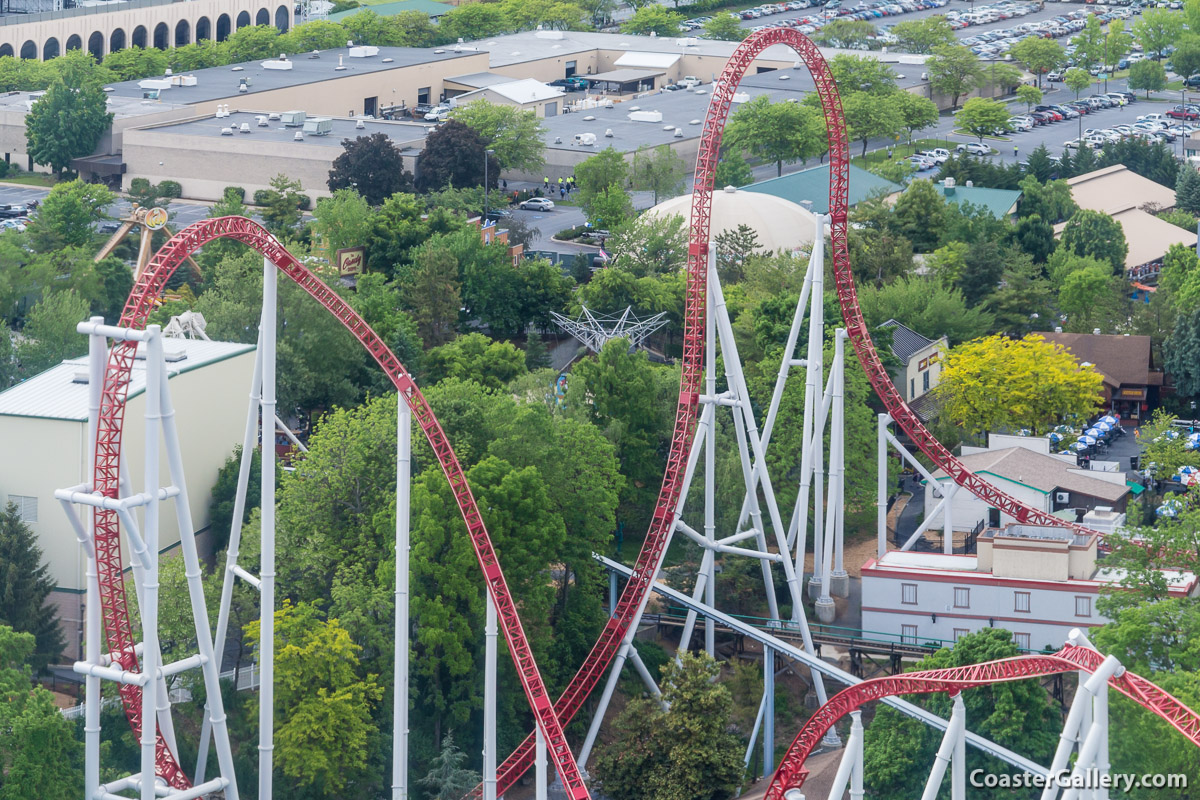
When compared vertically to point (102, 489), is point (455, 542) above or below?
below

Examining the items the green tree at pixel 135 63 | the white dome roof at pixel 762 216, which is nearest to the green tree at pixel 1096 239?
the white dome roof at pixel 762 216

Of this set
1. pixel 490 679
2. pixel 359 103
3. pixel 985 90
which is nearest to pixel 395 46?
pixel 359 103

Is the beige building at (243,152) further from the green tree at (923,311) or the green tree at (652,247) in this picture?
the green tree at (923,311)

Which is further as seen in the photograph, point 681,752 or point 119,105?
point 119,105

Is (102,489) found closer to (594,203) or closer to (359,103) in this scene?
(594,203)

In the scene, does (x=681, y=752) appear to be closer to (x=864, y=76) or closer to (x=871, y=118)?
(x=871, y=118)

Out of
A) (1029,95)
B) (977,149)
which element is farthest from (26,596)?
(1029,95)
